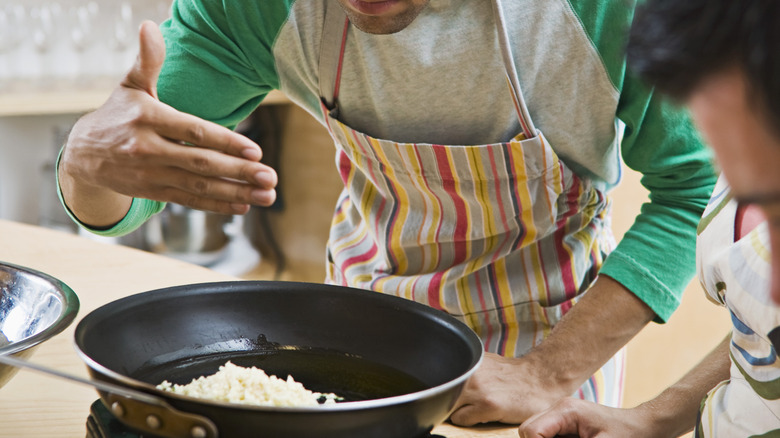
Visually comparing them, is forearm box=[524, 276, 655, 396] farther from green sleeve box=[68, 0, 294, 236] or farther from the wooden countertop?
green sleeve box=[68, 0, 294, 236]

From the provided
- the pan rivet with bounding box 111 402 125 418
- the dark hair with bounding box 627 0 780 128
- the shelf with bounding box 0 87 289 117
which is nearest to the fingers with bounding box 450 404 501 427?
the pan rivet with bounding box 111 402 125 418

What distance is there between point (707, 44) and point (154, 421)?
16.8 inches

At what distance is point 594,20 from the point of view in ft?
3.36

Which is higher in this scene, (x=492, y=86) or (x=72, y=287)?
(x=492, y=86)

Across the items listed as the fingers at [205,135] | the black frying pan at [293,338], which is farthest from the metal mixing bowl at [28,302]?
the fingers at [205,135]

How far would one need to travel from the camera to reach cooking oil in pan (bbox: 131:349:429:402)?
31.4 inches

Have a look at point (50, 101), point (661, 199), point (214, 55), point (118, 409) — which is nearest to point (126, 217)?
point (214, 55)

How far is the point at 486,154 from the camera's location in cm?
110

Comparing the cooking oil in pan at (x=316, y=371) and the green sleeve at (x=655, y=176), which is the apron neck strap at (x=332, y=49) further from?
the cooking oil in pan at (x=316, y=371)

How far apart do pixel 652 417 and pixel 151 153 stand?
571 millimetres

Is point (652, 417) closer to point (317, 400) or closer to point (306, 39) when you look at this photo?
Answer: point (317, 400)

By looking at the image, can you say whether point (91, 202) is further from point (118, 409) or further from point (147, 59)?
point (118, 409)

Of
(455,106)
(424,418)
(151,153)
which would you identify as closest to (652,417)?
(424,418)

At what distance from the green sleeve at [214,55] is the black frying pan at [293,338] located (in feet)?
1.31
